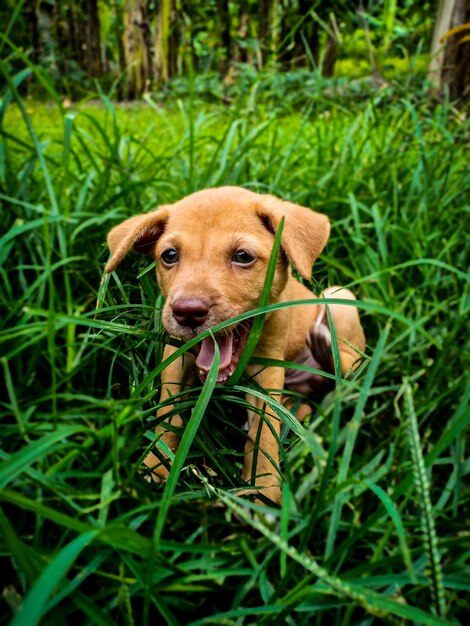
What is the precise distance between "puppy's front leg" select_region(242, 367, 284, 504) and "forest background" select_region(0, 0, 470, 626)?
0.26 ft

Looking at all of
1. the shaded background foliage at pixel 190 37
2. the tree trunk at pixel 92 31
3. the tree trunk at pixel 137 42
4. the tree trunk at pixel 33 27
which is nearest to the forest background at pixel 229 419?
the shaded background foliage at pixel 190 37

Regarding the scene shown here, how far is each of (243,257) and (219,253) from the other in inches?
3.8

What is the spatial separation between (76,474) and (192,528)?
1.07 ft

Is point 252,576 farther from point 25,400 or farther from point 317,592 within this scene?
point 25,400

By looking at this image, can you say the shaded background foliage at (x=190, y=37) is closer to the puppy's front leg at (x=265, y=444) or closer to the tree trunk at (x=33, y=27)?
the tree trunk at (x=33, y=27)

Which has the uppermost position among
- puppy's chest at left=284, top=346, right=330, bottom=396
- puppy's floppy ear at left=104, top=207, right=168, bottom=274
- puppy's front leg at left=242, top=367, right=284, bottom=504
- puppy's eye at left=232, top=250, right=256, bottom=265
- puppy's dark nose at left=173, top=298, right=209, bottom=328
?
puppy's floppy ear at left=104, top=207, right=168, bottom=274

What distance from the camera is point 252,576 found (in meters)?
1.08

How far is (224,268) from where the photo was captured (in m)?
1.86

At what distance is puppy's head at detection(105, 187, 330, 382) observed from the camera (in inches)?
66.9

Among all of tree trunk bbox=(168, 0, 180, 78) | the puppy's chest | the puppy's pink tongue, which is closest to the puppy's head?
the puppy's pink tongue

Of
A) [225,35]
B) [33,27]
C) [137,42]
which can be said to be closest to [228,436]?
[137,42]

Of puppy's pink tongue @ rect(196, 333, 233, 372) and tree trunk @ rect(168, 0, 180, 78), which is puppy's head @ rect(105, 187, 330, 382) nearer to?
puppy's pink tongue @ rect(196, 333, 233, 372)

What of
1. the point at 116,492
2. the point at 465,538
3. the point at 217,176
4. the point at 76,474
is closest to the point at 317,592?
the point at 465,538

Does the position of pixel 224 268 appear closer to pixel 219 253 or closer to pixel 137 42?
pixel 219 253
